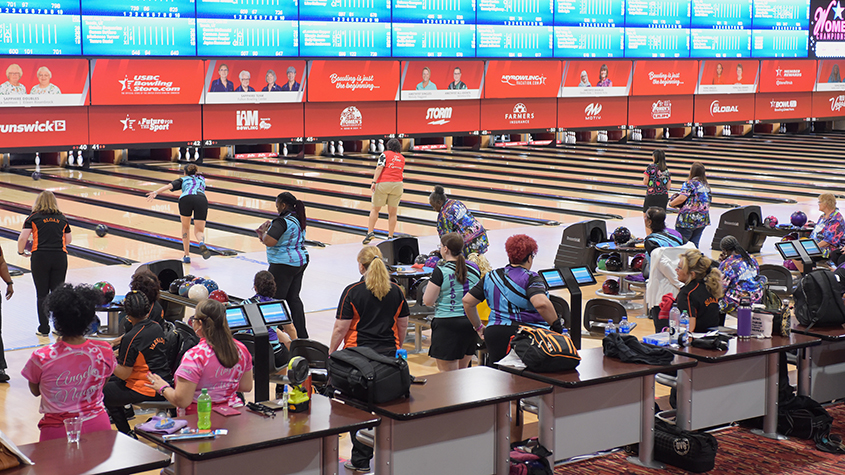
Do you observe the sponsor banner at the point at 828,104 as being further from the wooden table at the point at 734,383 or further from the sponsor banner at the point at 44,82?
the wooden table at the point at 734,383

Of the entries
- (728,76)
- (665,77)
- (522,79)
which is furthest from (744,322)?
(728,76)

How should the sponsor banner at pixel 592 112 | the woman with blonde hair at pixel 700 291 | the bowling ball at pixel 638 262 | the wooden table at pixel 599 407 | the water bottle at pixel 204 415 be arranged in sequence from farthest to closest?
the sponsor banner at pixel 592 112
the bowling ball at pixel 638 262
the woman with blonde hair at pixel 700 291
the wooden table at pixel 599 407
the water bottle at pixel 204 415

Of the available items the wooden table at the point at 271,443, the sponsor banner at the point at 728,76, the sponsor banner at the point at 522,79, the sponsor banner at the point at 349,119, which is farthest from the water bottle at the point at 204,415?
the sponsor banner at the point at 728,76

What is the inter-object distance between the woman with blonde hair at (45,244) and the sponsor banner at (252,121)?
45.5 ft

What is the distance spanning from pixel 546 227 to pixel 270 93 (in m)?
10.0

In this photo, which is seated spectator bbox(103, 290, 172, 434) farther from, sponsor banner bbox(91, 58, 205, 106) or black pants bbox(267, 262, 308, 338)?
sponsor banner bbox(91, 58, 205, 106)

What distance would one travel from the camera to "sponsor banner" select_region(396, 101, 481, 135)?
2414cm

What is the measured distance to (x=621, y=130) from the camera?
94.9 feet

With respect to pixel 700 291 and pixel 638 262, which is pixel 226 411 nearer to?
pixel 700 291

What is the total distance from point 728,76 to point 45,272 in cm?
2513

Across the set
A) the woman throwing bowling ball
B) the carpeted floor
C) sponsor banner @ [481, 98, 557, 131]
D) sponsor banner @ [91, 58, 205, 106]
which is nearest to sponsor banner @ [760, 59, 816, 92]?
sponsor banner @ [481, 98, 557, 131]

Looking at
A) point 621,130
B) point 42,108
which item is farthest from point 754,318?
point 621,130

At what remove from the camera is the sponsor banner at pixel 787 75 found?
97.9ft

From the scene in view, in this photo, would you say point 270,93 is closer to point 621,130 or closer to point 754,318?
point 621,130
